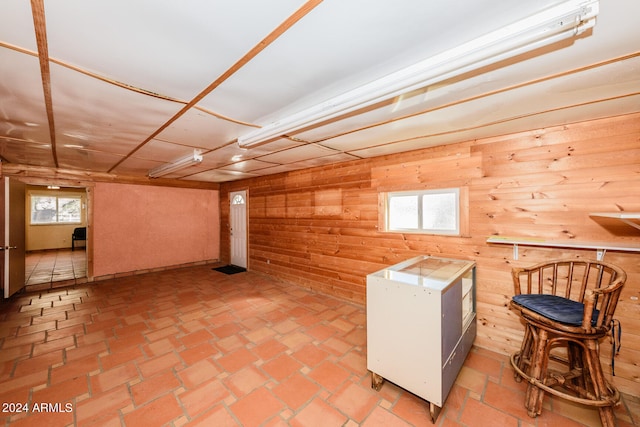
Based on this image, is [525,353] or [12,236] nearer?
[525,353]

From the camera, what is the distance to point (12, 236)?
3912 millimetres

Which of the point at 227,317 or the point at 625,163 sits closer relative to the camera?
the point at 625,163

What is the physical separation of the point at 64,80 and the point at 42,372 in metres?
2.55

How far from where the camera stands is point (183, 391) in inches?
79.7

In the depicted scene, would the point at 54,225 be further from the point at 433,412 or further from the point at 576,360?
the point at 576,360

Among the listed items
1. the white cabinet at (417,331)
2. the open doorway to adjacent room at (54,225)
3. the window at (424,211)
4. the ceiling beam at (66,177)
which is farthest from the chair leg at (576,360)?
the open doorway to adjacent room at (54,225)

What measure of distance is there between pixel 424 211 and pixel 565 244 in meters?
1.39

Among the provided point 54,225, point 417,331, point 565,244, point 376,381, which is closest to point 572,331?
point 565,244

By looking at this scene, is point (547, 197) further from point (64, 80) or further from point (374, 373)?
point (64, 80)

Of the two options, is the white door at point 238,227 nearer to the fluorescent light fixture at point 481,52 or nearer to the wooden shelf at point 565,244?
the fluorescent light fixture at point 481,52

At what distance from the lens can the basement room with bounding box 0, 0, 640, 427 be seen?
44.7 inches

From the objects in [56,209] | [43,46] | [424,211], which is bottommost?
[424,211]

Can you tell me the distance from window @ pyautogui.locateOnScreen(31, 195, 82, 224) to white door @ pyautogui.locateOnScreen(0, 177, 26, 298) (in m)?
5.98

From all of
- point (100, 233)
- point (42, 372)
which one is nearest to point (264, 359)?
point (42, 372)
